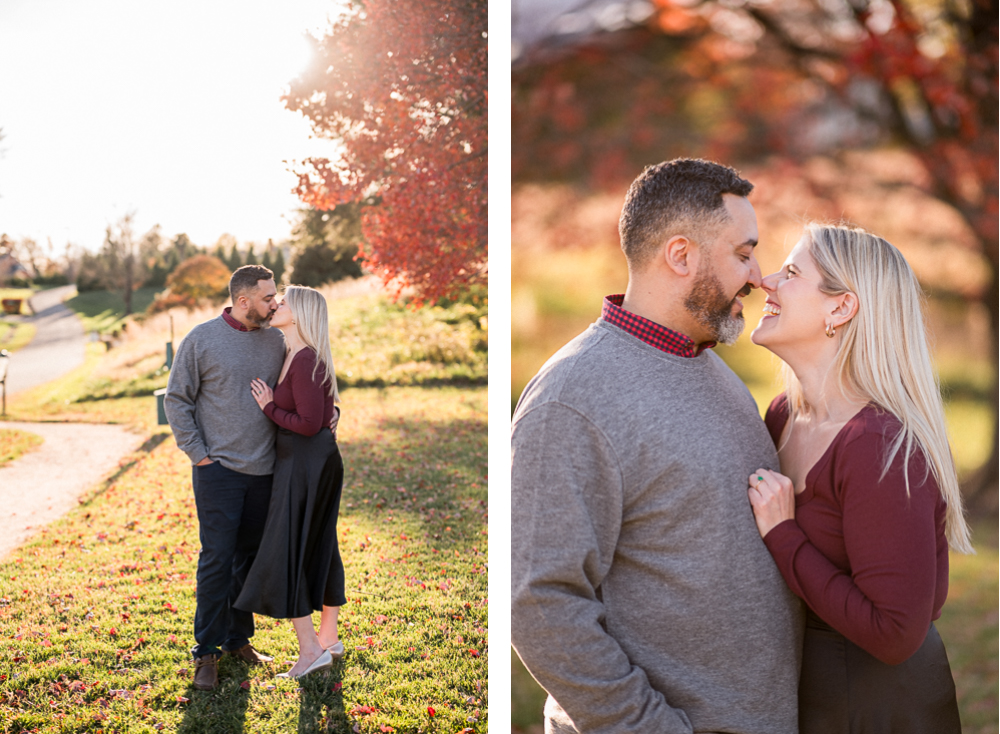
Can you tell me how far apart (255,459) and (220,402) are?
208 millimetres

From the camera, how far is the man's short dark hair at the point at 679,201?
132 centimetres

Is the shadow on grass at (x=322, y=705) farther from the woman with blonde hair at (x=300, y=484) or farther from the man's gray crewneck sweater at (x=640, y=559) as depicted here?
the man's gray crewneck sweater at (x=640, y=559)

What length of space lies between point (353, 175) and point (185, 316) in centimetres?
79

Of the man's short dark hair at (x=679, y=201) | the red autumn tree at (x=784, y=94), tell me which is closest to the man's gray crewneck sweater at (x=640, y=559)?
the man's short dark hair at (x=679, y=201)

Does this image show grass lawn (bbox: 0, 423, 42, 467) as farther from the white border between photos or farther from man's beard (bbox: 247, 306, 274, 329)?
the white border between photos

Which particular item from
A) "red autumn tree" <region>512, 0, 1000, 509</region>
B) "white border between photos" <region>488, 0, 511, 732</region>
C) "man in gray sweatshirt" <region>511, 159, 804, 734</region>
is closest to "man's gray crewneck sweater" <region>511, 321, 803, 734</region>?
"man in gray sweatshirt" <region>511, 159, 804, 734</region>

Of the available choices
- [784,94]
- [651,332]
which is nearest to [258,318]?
[651,332]

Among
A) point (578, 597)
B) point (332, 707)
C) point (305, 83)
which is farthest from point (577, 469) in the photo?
point (305, 83)

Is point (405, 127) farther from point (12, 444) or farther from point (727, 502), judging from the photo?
point (727, 502)

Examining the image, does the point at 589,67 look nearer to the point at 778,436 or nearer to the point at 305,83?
the point at 305,83

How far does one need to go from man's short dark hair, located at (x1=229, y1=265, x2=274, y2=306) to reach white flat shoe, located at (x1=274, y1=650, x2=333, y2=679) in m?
1.17

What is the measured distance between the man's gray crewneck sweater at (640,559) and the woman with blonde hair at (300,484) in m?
1.13

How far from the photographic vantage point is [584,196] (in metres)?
3.26

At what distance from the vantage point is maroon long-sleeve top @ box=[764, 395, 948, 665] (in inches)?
44.9
